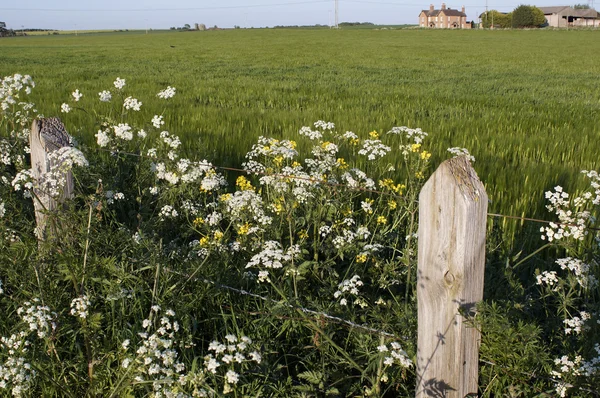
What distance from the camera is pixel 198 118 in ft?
26.5

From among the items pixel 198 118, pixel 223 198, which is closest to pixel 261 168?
pixel 223 198

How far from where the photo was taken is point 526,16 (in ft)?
341

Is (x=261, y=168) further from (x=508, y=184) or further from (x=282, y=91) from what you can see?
(x=282, y=91)

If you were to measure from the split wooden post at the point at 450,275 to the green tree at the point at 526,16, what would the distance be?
114628mm

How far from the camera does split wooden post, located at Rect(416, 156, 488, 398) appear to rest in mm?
1968

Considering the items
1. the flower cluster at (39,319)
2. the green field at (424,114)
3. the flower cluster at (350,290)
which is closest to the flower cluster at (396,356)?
the flower cluster at (350,290)

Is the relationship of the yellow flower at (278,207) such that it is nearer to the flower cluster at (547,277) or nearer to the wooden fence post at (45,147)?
the wooden fence post at (45,147)

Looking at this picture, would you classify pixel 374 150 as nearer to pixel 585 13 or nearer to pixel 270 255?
pixel 270 255

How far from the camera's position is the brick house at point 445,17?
135 m

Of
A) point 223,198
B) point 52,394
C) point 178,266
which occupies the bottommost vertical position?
point 52,394

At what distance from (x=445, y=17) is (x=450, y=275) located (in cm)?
14535

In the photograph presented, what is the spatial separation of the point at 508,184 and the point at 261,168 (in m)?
2.39

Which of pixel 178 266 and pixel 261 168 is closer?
pixel 178 266

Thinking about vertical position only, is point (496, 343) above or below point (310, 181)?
below
